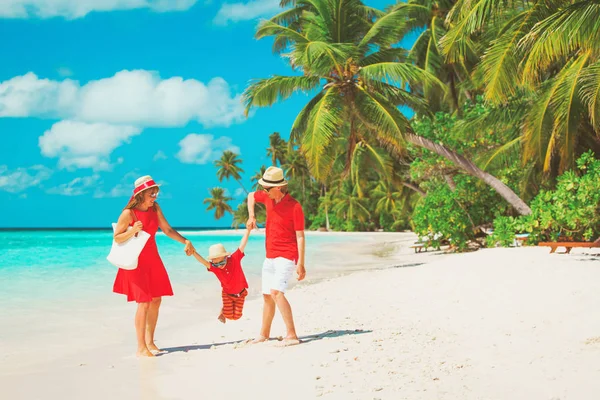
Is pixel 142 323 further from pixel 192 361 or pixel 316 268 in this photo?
pixel 316 268

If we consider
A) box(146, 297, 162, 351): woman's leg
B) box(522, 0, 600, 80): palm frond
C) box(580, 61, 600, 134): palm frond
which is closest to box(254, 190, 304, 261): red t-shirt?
box(146, 297, 162, 351): woman's leg

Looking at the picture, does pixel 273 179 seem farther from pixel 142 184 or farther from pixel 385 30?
pixel 385 30

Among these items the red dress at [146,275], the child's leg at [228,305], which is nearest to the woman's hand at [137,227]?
the red dress at [146,275]

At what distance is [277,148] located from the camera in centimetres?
6575

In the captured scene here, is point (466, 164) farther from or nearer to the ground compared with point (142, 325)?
farther from the ground

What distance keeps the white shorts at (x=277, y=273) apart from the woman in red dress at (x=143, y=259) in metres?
0.74

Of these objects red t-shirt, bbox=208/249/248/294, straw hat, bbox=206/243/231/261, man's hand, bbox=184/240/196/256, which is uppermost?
man's hand, bbox=184/240/196/256

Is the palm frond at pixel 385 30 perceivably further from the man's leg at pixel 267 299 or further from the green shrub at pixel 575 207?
the man's leg at pixel 267 299

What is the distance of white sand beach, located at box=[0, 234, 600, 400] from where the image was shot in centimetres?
381

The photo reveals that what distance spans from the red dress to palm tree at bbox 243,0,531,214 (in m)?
9.96

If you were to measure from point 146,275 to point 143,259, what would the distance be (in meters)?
0.14

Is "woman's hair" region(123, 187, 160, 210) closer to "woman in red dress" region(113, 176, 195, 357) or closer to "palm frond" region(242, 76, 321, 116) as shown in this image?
"woman in red dress" region(113, 176, 195, 357)

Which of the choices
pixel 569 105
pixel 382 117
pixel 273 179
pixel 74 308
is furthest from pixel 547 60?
pixel 74 308

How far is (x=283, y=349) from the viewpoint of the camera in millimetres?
5059
